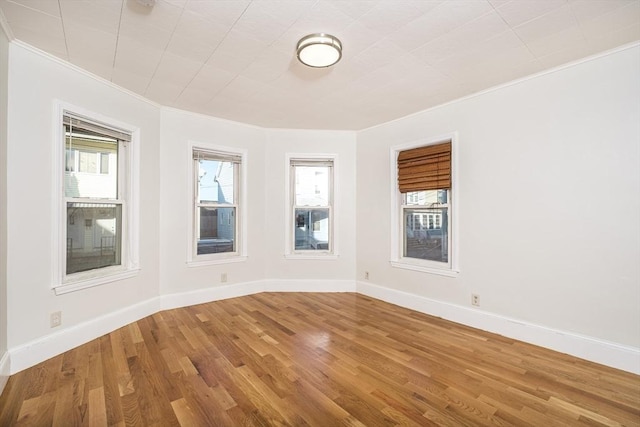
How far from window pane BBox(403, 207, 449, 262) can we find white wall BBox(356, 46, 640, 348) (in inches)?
11.9

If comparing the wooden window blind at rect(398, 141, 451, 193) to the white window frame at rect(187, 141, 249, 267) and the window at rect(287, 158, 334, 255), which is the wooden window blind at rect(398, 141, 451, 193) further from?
the white window frame at rect(187, 141, 249, 267)

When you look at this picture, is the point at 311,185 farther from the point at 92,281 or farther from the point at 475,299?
the point at 92,281

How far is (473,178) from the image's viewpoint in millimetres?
3256

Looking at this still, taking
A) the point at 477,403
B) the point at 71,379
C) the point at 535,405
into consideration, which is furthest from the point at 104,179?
the point at 535,405

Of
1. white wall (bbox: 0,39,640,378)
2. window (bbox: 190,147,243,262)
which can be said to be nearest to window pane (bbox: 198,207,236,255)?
window (bbox: 190,147,243,262)

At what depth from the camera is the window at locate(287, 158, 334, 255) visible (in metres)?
4.70

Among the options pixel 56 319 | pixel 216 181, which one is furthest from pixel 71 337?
pixel 216 181

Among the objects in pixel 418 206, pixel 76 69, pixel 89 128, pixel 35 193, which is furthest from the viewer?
pixel 418 206

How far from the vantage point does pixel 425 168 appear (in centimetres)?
368

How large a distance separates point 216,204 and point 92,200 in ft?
4.89

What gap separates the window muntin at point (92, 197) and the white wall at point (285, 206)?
6.43 ft

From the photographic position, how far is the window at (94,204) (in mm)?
2693

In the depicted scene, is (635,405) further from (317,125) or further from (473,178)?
(317,125)

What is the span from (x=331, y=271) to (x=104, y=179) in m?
3.21
